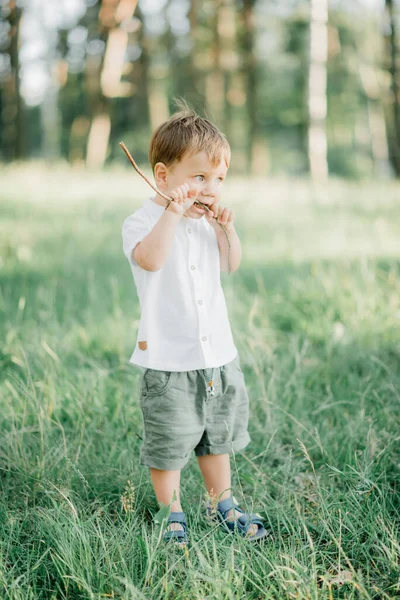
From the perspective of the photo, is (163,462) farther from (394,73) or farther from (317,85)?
(394,73)

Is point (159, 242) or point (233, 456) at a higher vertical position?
point (159, 242)

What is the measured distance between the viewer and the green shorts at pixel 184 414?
200cm

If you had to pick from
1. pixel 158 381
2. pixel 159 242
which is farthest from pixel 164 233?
pixel 158 381

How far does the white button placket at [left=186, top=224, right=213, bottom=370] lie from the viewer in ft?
6.64

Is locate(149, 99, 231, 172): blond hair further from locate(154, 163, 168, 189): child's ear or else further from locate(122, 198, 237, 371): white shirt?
locate(122, 198, 237, 371): white shirt

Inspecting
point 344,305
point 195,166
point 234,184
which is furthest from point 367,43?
point 195,166

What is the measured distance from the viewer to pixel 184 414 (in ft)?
6.63

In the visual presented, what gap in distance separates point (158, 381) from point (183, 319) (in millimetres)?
224

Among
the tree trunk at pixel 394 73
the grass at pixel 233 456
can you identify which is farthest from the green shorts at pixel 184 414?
the tree trunk at pixel 394 73

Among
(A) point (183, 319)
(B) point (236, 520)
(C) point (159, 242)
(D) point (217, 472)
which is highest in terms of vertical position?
(C) point (159, 242)

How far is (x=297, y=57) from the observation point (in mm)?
25656

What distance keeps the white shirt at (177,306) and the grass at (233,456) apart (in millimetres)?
395

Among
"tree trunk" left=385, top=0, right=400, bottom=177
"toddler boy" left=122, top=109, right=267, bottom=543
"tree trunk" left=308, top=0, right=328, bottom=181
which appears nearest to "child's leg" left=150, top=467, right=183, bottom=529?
"toddler boy" left=122, top=109, right=267, bottom=543

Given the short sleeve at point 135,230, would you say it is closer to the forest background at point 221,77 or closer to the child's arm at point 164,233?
the child's arm at point 164,233
